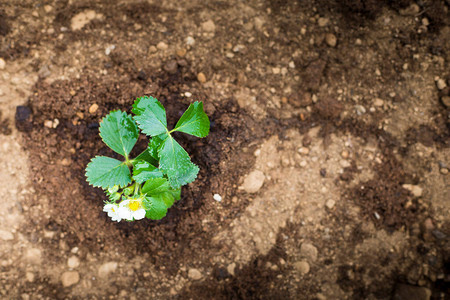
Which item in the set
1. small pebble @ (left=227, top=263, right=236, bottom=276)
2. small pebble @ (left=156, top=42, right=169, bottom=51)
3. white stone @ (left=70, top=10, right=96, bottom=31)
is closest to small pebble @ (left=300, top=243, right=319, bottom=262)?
small pebble @ (left=227, top=263, right=236, bottom=276)

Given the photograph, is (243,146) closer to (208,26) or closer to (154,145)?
(154,145)

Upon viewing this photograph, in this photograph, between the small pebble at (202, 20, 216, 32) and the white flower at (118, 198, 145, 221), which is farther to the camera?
the small pebble at (202, 20, 216, 32)

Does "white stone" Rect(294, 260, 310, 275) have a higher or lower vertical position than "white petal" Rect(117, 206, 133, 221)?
lower

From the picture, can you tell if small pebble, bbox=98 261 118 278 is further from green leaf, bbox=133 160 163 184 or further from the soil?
green leaf, bbox=133 160 163 184

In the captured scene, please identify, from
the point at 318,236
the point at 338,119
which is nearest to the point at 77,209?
the point at 318,236

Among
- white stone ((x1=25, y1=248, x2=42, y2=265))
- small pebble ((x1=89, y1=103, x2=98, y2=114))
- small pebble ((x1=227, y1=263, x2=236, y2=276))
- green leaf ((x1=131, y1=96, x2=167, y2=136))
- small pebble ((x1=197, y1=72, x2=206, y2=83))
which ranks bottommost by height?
small pebble ((x1=227, y1=263, x2=236, y2=276))

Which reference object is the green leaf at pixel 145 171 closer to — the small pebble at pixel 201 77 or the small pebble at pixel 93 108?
the small pebble at pixel 93 108

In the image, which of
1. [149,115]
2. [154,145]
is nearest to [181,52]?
[149,115]

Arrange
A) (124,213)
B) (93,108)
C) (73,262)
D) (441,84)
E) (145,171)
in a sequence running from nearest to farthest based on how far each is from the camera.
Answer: (124,213) → (145,171) → (93,108) → (73,262) → (441,84)
